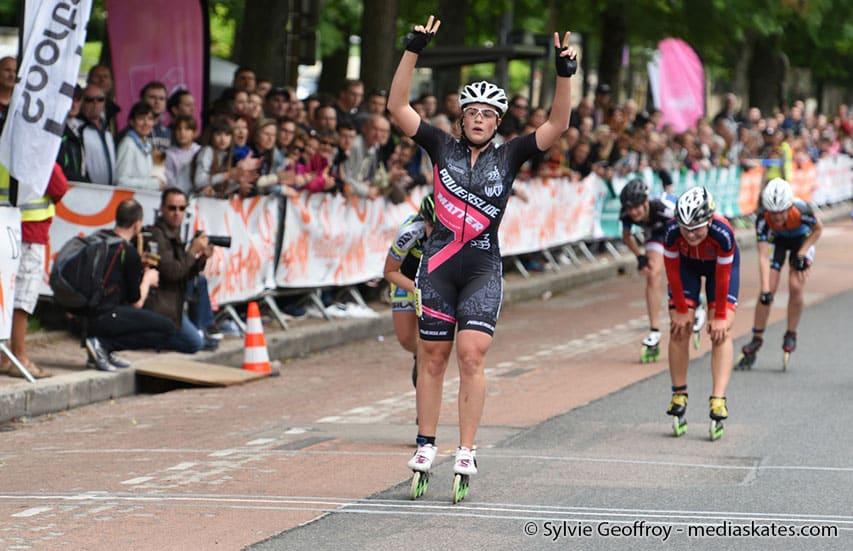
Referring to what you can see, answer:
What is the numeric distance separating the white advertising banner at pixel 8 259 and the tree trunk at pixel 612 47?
64.0ft

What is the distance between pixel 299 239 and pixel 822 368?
16.4 ft

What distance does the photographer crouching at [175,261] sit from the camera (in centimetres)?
1334

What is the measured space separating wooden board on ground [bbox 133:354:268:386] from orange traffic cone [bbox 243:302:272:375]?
10cm

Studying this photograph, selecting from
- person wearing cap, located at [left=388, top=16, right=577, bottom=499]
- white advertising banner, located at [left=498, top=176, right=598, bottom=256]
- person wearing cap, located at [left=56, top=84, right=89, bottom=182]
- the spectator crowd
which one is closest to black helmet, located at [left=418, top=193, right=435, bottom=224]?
person wearing cap, located at [left=388, top=16, right=577, bottom=499]

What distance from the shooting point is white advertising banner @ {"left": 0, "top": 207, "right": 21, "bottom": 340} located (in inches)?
458

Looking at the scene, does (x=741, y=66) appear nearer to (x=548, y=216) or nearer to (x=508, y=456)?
(x=548, y=216)

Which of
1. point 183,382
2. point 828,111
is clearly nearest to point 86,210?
point 183,382

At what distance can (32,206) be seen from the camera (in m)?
12.1

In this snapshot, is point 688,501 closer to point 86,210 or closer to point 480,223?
point 480,223

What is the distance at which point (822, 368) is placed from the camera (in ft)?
46.2

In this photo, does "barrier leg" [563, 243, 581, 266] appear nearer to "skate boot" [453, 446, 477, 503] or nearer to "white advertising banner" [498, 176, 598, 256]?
"white advertising banner" [498, 176, 598, 256]

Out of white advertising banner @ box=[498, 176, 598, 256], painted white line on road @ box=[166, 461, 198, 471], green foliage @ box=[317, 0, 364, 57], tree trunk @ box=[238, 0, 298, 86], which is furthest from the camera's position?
green foliage @ box=[317, 0, 364, 57]

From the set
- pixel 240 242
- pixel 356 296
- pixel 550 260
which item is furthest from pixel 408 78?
pixel 550 260

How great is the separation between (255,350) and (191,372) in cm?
79
